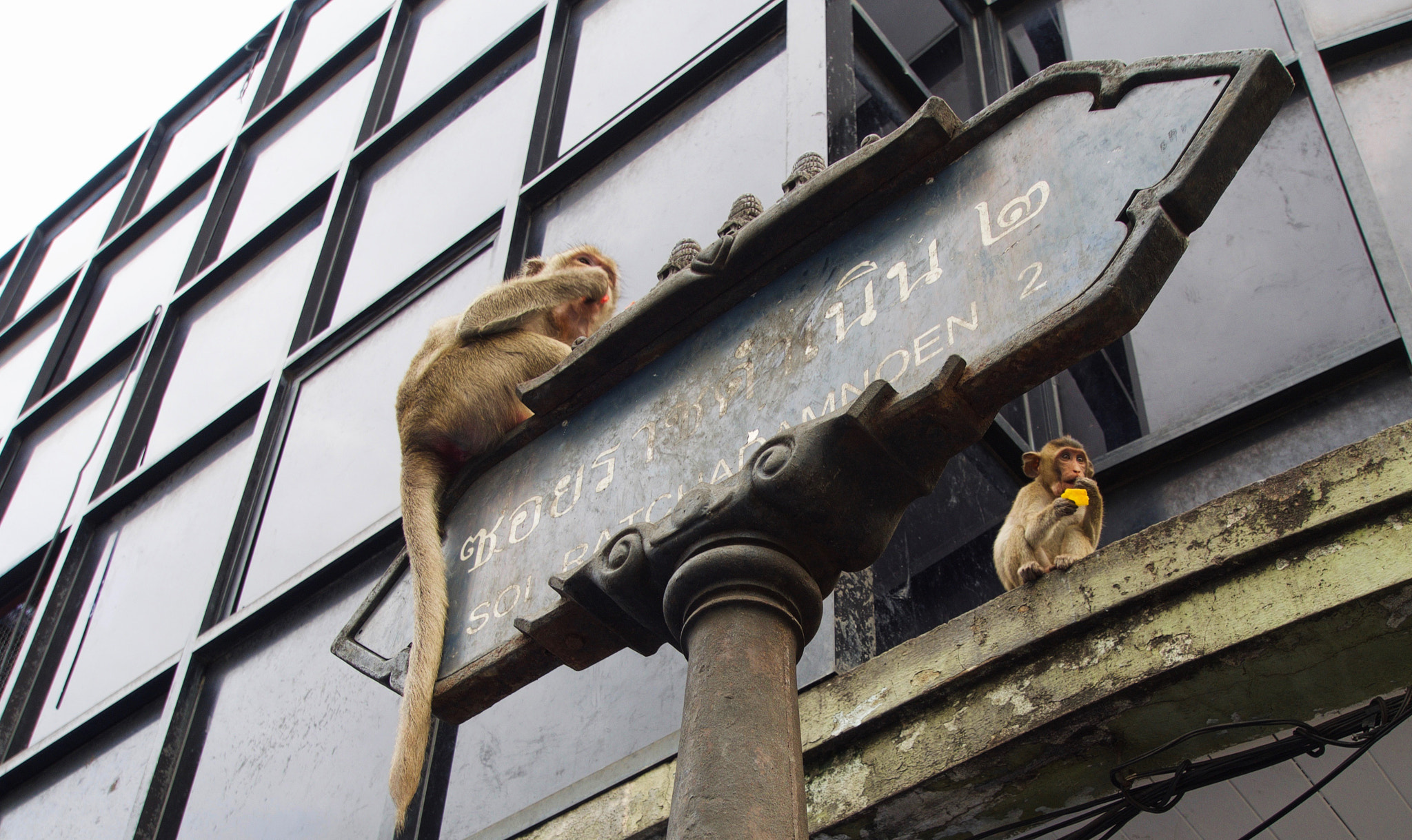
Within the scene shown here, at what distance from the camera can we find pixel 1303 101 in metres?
5.61

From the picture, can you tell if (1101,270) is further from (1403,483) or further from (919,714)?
(919,714)

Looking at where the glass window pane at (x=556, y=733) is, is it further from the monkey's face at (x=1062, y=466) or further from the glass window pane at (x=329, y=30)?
the glass window pane at (x=329, y=30)

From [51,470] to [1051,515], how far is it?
29.4ft

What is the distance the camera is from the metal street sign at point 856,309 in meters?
2.42

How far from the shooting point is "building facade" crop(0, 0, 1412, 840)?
4.83m

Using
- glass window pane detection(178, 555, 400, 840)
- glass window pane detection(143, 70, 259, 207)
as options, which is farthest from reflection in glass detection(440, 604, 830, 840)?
glass window pane detection(143, 70, 259, 207)

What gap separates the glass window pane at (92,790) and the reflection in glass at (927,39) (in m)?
5.64

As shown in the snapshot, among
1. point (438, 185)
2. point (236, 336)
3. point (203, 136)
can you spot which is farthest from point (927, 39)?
A: point (203, 136)

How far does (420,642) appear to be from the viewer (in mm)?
3363

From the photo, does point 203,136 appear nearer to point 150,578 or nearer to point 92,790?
point 150,578

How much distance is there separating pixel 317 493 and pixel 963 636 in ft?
15.3

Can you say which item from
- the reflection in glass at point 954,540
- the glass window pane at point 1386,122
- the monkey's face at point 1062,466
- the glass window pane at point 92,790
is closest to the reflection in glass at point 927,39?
the glass window pane at point 1386,122

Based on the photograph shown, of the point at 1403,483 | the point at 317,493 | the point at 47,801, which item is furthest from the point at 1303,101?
the point at 47,801

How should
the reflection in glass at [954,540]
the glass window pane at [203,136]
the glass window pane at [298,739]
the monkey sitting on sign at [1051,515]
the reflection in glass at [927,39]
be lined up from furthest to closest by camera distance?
the glass window pane at [203,136], the reflection in glass at [927,39], the glass window pane at [298,739], the reflection in glass at [954,540], the monkey sitting on sign at [1051,515]
